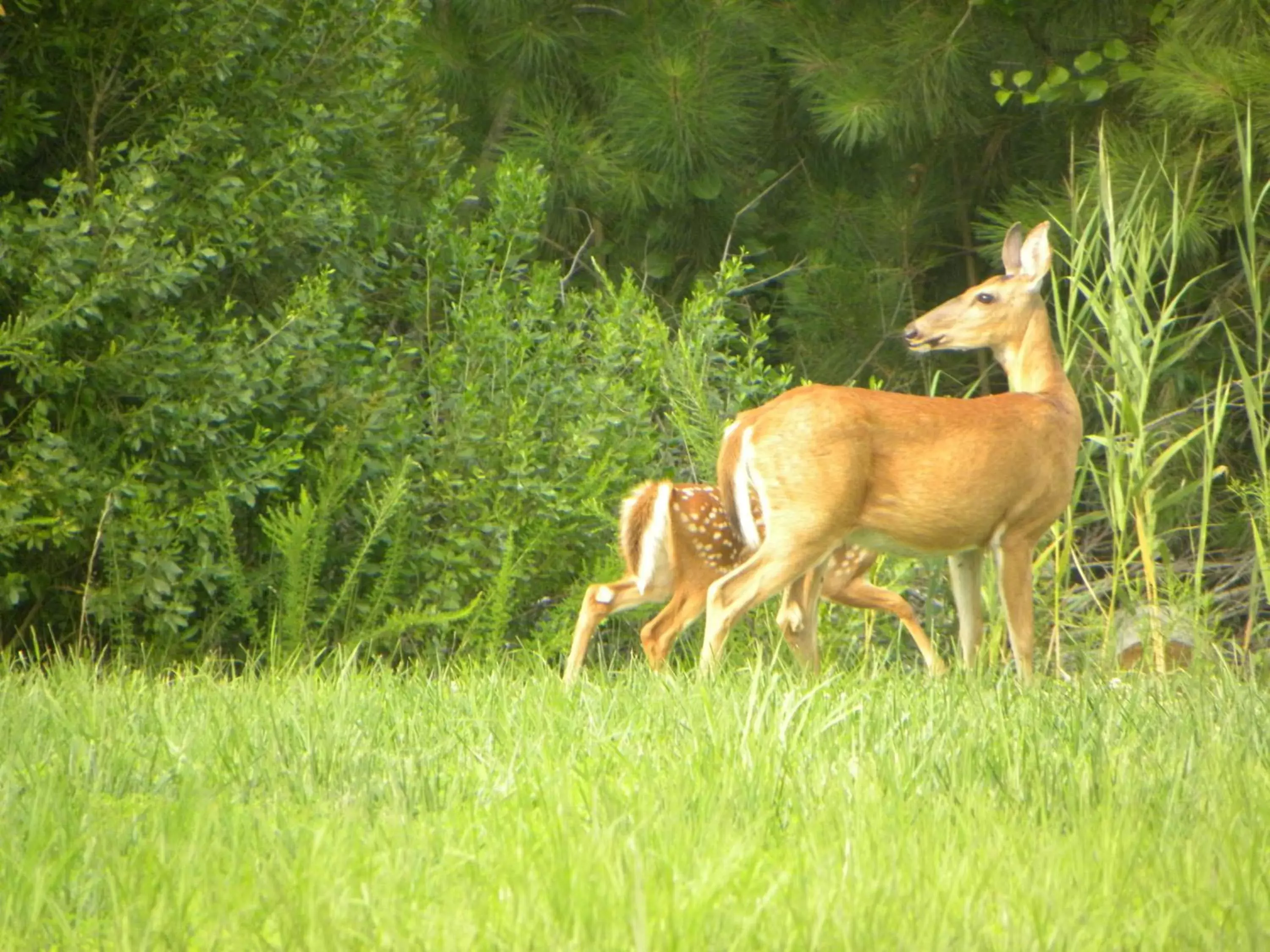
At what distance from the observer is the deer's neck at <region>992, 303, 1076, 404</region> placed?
226 inches

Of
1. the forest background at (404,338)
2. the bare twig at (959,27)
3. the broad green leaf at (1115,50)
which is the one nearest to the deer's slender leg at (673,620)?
the forest background at (404,338)

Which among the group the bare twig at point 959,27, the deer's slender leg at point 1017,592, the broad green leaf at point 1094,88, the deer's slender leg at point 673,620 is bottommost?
the deer's slender leg at point 673,620

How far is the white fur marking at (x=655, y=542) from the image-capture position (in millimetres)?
5768

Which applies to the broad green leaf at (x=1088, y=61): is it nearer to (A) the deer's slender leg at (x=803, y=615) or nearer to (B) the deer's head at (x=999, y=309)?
(B) the deer's head at (x=999, y=309)

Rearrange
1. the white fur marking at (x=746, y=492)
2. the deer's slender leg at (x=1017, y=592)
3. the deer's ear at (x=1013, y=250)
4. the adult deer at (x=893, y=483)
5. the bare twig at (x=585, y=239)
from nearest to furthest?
1. the adult deer at (x=893, y=483)
2. the white fur marking at (x=746, y=492)
3. the deer's slender leg at (x=1017, y=592)
4. the deer's ear at (x=1013, y=250)
5. the bare twig at (x=585, y=239)

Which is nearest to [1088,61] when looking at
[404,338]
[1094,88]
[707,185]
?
[1094,88]

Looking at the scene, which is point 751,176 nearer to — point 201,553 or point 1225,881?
point 201,553

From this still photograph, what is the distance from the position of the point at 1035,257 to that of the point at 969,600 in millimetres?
1202

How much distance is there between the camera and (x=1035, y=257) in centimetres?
589

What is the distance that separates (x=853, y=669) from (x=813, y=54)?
5.22m

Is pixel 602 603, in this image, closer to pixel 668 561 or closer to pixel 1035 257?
pixel 668 561

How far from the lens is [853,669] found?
17.2ft

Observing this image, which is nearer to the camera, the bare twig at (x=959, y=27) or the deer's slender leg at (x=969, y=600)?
the deer's slender leg at (x=969, y=600)

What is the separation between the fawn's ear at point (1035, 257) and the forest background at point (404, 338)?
0.39 ft
